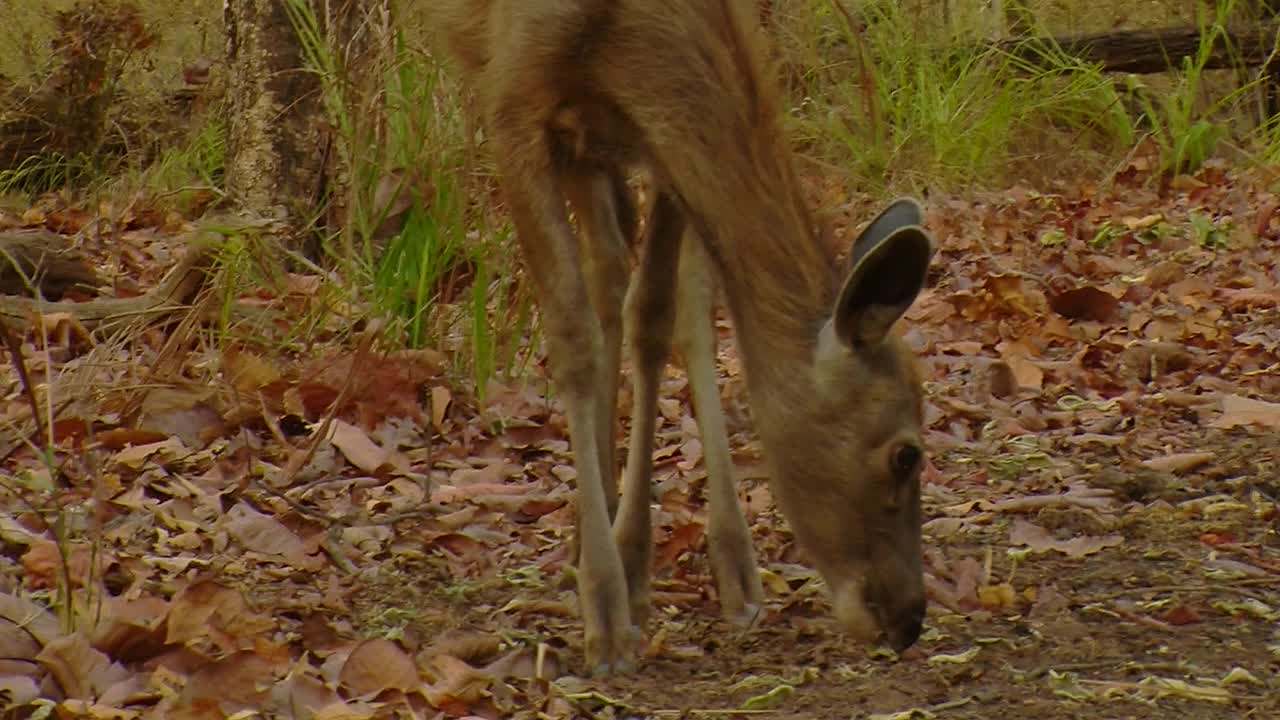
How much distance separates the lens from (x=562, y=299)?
4.02m

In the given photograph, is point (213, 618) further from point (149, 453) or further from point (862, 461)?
point (149, 453)

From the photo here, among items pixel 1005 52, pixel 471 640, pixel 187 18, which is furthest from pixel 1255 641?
pixel 187 18

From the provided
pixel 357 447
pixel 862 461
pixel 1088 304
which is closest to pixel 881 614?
pixel 862 461

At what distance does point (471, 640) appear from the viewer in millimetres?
3857

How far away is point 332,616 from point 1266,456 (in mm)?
3040

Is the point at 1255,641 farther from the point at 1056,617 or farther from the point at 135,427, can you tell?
the point at 135,427

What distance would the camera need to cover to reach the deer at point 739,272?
376 cm

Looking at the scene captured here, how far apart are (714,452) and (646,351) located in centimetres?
37

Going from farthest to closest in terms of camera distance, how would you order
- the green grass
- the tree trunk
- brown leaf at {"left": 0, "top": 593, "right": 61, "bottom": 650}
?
the green grass → the tree trunk → brown leaf at {"left": 0, "top": 593, "right": 61, "bottom": 650}

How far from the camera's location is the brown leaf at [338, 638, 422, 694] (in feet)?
11.1

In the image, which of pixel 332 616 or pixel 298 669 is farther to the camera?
pixel 332 616

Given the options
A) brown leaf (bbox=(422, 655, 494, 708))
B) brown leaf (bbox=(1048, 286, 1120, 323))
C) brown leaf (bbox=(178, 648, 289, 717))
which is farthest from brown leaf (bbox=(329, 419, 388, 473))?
brown leaf (bbox=(1048, 286, 1120, 323))

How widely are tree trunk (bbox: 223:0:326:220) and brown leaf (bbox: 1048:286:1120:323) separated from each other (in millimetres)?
3255

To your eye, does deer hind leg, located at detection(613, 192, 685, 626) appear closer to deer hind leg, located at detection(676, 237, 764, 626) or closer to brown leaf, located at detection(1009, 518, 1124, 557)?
deer hind leg, located at detection(676, 237, 764, 626)
